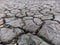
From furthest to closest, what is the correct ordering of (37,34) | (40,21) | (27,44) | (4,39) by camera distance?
(40,21) < (37,34) < (4,39) < (27,44)

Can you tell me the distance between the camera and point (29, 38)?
1682mm

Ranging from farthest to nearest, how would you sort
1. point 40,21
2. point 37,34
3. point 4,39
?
point 40,21 < point 37,34 < point 4,39

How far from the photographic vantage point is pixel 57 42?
158 cm

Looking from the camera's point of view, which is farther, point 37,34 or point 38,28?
point 38,28

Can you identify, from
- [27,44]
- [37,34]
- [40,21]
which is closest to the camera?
[27,44]

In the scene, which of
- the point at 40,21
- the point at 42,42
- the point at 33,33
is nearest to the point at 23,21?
the point at 40,21

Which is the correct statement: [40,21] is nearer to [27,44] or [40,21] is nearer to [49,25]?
[49,25]

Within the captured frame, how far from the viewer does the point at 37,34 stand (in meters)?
1.80

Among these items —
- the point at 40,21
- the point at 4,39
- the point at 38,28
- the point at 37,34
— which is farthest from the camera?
the point at 40,21

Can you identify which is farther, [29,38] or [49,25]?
[49,25]

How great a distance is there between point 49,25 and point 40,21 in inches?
9.0

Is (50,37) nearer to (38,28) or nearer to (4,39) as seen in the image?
(38,28)

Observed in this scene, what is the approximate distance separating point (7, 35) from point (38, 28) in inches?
→ 19.7

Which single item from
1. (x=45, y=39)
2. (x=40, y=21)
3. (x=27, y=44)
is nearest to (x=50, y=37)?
(x=45, y=39)
